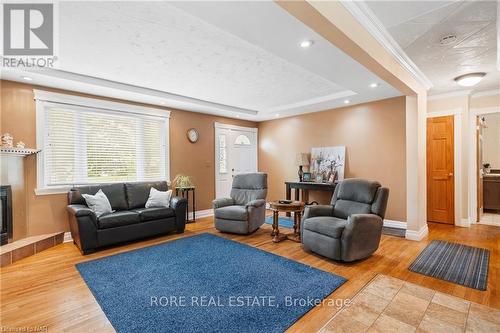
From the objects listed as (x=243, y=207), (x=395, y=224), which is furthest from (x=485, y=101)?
(x=243, y=207)

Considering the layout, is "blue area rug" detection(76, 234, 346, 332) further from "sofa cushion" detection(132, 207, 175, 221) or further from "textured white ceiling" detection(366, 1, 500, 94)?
"textured white ceiling" detection(366, 1, 500, 94)

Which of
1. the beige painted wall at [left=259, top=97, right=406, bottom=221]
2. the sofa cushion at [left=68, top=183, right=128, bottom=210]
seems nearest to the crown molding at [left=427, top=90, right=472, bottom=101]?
the beige painted wall at [left=259, top=97, right=406, bottom=221]

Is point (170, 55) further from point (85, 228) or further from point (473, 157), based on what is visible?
point (473, 157)

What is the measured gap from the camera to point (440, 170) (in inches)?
195

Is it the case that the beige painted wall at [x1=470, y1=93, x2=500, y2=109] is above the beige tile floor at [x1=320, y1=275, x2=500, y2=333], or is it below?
above

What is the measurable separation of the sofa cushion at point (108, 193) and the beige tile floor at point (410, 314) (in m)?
3.67

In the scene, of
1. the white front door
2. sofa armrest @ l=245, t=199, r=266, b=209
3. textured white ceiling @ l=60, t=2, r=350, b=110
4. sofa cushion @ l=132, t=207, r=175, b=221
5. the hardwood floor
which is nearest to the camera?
the hardwood floor

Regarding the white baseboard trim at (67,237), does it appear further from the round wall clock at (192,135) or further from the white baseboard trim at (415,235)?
the white baseboard trim at (415,235)

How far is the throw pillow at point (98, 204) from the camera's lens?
3.72 metres

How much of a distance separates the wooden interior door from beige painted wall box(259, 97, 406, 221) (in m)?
1.12

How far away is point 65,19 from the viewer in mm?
2246

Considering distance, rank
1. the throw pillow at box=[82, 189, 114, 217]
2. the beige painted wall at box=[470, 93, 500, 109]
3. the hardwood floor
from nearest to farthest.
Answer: the hardwood floor
the throw pillow at box=[82, 189, 114, 217]
the beige painted wall at box=[470, 93, 500, 109]

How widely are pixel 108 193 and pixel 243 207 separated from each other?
7.52 ft

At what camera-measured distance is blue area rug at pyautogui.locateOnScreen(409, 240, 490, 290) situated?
2.61m
